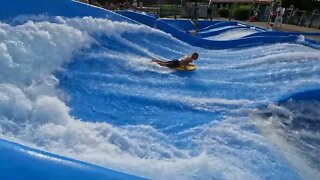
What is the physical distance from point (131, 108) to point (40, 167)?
11.5 feet

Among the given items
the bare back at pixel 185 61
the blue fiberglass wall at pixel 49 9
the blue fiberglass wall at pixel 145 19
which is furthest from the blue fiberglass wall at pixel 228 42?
the bare back at pixel 185 61

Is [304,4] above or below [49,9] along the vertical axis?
below

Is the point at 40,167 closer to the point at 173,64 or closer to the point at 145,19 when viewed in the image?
the point at 173,64

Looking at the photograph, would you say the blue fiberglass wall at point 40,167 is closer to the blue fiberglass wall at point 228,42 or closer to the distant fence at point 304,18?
the blue fiberglass wall at point 228,42

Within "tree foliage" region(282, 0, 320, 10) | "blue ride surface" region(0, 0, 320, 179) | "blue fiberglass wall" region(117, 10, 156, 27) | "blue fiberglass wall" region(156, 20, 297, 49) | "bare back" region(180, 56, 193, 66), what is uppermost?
"blue ride surface" region(0, 0, 320, 179)

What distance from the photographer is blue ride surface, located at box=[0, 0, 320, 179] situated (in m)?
3.59

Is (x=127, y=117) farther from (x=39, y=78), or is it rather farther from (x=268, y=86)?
(x=268, y=86)

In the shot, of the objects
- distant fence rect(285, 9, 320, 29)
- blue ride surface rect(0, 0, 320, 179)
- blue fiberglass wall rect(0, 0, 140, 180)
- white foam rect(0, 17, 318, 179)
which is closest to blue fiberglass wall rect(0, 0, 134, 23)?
blue ride surface rect(0, 0, 320, 179)

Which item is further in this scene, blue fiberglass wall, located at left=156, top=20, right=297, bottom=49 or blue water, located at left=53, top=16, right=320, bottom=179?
blue fiberglass wall, located at left=156, top=20, right=297, bottom=49

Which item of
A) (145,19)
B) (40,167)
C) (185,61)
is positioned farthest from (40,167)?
(145,19)

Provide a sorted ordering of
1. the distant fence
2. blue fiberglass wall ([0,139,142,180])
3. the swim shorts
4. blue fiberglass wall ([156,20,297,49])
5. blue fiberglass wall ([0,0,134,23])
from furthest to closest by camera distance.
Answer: the distant fence < blue fiberglass wall ([156,20,297,49]) < the swim shorts < blue fiberglass wall ([0,0,134,23]) < blue fiberglass wall ([0,139,142,180])

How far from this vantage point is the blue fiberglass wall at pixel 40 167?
1.82 meters

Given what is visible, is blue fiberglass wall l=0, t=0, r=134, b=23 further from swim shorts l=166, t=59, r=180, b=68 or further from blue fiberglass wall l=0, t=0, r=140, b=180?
blue fiberglass wall l=0, t=0, r=140, b=180

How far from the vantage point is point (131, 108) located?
5340mm
